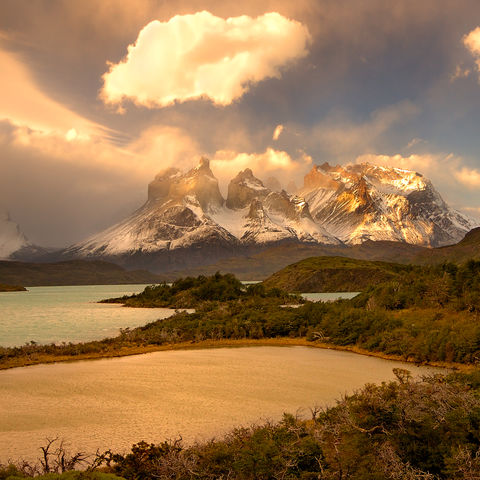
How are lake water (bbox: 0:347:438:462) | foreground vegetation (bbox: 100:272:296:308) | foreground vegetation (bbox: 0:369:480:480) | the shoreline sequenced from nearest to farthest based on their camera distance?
foreground vegetation (bbox: 0:369:480:480)
lake water (bbox: 0:347:438:462)
the shoreline
foreground vegetation (bbox: 100:272:296:308)

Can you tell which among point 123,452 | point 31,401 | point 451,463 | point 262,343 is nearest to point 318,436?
point 451,463

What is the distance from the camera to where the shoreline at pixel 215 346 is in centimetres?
3784

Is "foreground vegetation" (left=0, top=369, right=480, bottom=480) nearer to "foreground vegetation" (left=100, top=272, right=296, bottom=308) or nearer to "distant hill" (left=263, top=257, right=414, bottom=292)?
"foreground vegetation" (left=100, top=272, right=296, bottom=308)

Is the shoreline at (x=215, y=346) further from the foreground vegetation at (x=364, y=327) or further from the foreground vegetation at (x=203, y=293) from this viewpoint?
the foreground vegetation at (x=203, y=293)

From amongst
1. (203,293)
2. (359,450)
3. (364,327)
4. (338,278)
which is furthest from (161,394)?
(338,278)

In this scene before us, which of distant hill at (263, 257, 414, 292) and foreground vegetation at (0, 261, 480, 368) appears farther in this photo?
distant hill at (263, 257, 414, 292)

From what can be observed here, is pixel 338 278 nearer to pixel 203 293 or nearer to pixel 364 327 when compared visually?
pixel 203 293

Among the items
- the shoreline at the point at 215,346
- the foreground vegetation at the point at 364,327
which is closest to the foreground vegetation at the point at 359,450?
the shoreline at the point at 215,346

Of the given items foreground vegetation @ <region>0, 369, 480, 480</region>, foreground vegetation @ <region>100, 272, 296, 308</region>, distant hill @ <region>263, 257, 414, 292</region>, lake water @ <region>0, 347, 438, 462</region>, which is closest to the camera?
foreground vegetation @ <region>0, 369, 480, 480</region>

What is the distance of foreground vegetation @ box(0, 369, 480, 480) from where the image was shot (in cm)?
1254

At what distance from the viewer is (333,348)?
47.1 m

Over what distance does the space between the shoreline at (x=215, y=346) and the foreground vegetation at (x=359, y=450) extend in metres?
21.7

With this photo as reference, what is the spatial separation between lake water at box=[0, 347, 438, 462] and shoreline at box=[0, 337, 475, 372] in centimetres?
173

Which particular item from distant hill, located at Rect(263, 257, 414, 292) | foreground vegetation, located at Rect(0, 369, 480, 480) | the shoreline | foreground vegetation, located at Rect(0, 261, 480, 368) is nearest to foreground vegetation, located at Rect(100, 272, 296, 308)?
foreground vegetation, located at Rect(0, 261, 480, 368)
